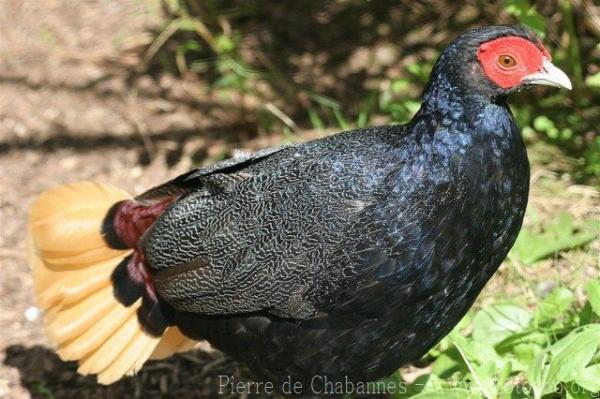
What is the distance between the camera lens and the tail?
A: 11.3 feet

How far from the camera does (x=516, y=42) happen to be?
2.69 metres

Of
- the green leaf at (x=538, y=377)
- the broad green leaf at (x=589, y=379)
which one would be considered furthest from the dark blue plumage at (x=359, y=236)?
the broad green leaf at (x=589, y=379)

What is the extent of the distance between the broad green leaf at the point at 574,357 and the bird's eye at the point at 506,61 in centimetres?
88

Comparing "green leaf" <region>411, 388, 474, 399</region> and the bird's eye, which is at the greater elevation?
the bird's eye

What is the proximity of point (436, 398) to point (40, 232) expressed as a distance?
64.7 inches

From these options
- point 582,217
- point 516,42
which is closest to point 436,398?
point 516,42

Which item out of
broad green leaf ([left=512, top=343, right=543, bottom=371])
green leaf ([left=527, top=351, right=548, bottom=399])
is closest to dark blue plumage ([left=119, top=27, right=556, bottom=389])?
green leaf ([left=527, top=351, right=548, bottom=399])

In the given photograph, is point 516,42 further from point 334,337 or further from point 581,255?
point 581,255

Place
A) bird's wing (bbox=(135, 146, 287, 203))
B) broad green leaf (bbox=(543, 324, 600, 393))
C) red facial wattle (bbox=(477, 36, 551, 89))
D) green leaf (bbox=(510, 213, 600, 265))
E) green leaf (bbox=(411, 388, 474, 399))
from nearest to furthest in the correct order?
1. red facial wattle (bbox=(477, 36, 551, 89))
2. broad green leaf (bbox=(543, 324, 600, 393))
3. green leaf (bbox=(411, 388, 474, 399))
4. bird's wing (bbox=(135, 146, 287, 203))
5. green leaf (bbox=(510, 213, 600, 265))

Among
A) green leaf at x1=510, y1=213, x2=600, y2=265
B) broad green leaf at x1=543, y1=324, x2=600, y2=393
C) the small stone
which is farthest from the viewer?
the small stone

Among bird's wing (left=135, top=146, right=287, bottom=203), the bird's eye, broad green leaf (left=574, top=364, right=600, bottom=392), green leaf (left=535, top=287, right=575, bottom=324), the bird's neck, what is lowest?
green leaf (left=535, top=287, right=575, bottom=324)

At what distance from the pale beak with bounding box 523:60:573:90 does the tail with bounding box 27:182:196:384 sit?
1643 millimetres

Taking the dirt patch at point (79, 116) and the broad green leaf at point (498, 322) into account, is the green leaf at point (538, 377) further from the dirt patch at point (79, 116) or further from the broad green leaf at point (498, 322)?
the dirt patch at point (79, 116)

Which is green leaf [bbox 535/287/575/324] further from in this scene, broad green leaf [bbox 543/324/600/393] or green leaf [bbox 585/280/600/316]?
broad green leaf [bbox 543/324/600/393]
